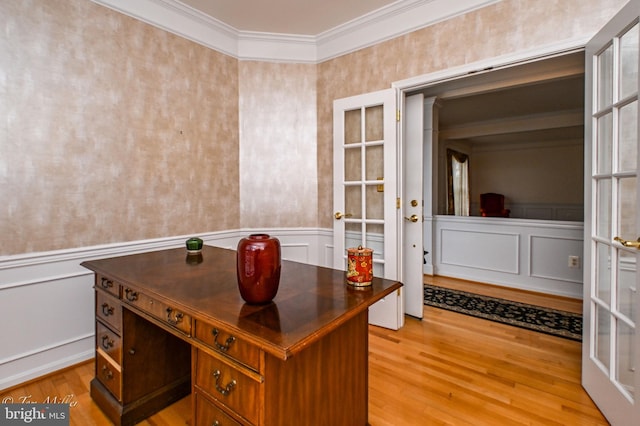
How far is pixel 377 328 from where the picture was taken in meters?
2.86

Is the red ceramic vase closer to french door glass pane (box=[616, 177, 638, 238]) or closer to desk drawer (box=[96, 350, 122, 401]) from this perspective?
desk drawer (box=[96, 350, 122, 401])

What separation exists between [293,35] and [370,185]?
1.74m

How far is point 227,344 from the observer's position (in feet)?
3.49

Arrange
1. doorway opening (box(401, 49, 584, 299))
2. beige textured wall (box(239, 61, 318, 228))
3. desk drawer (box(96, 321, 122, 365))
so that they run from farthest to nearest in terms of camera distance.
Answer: beige textured wall (box(239, 61, 318, 228)) < doorway opening (box(401, 49, 584, 299)) < desk drawer (box(96, 321, 122, 365))

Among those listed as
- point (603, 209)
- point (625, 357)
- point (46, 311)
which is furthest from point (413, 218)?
point (46, 311)

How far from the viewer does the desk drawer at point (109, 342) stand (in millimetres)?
1607

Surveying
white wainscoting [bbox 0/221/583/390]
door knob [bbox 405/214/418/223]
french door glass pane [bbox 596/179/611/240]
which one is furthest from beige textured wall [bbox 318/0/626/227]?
white wainscoting [bbox 0/221/583/390]

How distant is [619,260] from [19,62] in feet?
11.6

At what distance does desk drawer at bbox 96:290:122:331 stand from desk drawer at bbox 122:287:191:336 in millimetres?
109

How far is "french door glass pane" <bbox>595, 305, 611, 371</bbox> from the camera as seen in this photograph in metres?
1.69

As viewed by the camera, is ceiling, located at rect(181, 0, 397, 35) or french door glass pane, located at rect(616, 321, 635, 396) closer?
french door glass pane, located at rect(616, 321, 635, 396)

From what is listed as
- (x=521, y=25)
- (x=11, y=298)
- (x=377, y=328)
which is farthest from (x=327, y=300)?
(x=521, y=25)

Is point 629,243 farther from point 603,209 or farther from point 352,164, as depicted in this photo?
point 352,164

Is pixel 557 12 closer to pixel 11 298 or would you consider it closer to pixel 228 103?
pixel 228 103
